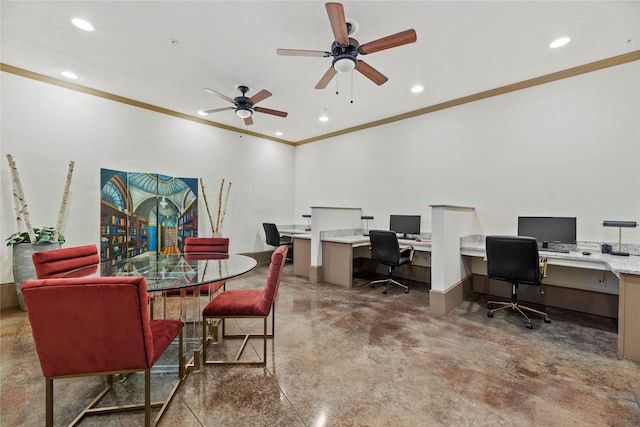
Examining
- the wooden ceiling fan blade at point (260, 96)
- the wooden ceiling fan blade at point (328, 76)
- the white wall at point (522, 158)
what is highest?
the wooden ceiling fan blade at point (260, 96)

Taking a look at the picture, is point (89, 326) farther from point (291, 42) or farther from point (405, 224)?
point (405, 224)

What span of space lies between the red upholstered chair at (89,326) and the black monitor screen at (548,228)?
13.9 ft

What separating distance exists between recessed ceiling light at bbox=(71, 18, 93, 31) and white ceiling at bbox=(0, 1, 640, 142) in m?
0.06

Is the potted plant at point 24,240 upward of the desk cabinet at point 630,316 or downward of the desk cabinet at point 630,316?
Answer: upward

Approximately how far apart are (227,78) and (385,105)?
2601mm

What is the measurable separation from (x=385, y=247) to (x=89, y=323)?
3562 mm

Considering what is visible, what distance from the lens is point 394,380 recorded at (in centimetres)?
200

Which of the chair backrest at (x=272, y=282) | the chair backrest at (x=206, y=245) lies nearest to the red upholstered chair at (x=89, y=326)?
the chair backrest at (x=272, y=282)

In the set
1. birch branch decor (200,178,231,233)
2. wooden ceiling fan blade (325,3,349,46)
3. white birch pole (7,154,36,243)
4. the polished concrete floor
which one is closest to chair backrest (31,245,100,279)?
the polished concrete floor

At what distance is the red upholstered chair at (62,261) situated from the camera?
199 centimetres

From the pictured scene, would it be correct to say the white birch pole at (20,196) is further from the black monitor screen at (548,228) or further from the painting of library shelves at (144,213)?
the black monitor screen at (548,228)

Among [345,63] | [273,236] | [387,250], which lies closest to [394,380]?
[387,250]

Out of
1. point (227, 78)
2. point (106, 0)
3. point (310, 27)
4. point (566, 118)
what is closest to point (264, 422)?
point (310, 27)

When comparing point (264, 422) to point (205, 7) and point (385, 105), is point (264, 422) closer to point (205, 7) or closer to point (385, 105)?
point (205, 7)
